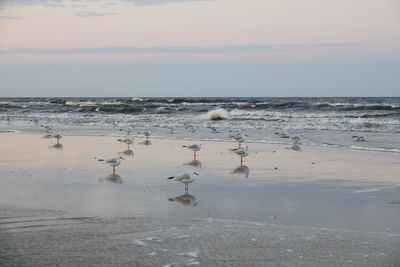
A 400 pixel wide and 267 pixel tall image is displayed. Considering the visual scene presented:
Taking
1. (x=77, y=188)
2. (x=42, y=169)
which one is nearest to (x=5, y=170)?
(x=42, y=169)

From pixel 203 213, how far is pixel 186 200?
977 millimetres

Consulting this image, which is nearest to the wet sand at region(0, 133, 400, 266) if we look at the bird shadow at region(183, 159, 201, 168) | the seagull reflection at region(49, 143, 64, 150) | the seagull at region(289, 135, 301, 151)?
the bird shadow at region(183, 159, 201, 168)

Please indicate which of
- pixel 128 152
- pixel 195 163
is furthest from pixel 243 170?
pixel 128 152

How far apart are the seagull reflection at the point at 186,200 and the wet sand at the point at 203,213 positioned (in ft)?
0.10

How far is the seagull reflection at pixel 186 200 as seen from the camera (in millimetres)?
8047

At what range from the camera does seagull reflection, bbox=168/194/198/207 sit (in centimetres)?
805

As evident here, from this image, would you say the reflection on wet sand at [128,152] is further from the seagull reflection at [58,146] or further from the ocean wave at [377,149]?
the ocean wave at [377,149]

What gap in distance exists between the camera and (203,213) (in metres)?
7.34

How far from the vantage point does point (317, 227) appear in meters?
6.58

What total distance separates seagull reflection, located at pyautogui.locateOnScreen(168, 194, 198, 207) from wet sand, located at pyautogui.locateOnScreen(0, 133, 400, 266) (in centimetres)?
3

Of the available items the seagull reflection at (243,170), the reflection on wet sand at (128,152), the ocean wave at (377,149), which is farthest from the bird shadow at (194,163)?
the ocean wave at (377,149)

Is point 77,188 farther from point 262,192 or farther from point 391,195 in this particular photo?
point 391,195

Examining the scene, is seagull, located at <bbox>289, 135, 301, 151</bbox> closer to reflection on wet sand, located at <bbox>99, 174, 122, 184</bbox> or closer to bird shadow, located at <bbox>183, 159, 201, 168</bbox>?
bird shadow, located at <bbox>183, 159, 201, 168</bbox>

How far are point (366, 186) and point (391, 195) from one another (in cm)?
89
